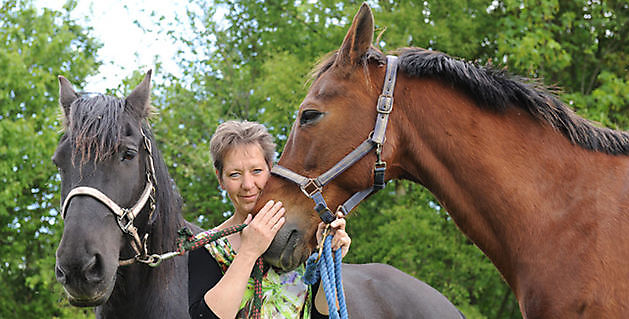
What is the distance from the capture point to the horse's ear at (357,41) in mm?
2682

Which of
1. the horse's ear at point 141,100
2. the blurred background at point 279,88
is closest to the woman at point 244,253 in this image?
the horse's ear at point 141,100

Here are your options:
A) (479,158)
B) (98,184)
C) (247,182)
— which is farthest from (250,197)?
(479,158)

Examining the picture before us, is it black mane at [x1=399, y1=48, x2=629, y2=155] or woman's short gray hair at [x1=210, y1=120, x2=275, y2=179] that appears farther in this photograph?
woman's short gray hair at [x1=210, y1=120, x2=275, y2=179]

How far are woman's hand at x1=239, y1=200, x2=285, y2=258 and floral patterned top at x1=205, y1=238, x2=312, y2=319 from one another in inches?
11.4

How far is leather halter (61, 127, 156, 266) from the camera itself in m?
3.02

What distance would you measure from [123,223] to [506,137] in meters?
2.07

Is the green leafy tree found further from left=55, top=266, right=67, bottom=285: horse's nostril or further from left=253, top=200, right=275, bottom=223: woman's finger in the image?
left=253, top=200, right=275, bottom=223: woman's finger

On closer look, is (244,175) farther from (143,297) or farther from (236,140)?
(143,297)

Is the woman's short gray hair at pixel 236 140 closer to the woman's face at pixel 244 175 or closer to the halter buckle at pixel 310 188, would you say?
the woman's face at pixel 244 175

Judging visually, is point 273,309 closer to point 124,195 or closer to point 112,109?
point 124,195

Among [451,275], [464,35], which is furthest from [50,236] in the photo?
[464,35]

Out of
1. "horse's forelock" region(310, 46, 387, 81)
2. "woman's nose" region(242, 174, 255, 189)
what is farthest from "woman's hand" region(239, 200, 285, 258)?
"horse's forelock" region(310, 46, 387, 81)

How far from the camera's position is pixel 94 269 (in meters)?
2.95

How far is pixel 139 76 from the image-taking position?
507 inches
